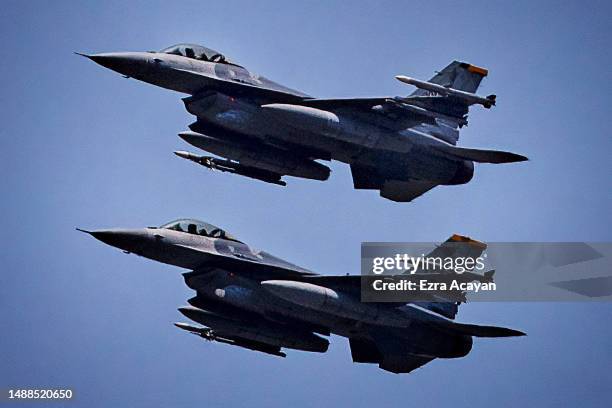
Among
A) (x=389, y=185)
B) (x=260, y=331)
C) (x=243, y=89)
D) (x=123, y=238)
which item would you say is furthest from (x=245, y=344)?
(x=243, y=89)

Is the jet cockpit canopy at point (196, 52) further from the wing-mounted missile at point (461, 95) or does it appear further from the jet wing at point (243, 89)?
the wing-mounted missile at point (461, 95)

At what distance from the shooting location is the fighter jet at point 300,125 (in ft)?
136

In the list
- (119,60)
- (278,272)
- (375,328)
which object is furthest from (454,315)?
(119,60)

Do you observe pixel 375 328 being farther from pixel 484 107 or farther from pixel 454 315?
pixel 484 107

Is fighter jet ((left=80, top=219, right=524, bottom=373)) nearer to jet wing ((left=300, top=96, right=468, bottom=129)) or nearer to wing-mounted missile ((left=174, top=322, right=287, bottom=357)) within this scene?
wing-mounted missile ((left=174, top=322, right=287, bottom=357))

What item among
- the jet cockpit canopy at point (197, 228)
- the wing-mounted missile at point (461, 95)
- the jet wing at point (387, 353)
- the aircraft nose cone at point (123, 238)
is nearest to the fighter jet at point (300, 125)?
the wing-mounted missile at point (461, 95)

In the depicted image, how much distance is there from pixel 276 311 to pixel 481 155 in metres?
8.28

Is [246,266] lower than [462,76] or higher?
lower

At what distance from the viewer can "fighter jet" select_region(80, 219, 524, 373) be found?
134ft

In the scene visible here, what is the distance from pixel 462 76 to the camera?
4478 centimetres

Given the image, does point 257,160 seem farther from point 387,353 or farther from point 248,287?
point 387,353

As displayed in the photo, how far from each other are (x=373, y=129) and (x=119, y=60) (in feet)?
27.7

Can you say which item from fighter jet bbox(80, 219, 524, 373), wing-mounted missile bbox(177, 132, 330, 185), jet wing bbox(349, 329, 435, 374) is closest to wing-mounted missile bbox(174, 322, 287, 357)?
fighter jet bbox(80, 219, 524, 373)

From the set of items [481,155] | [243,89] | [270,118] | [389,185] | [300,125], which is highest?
[243,89]
